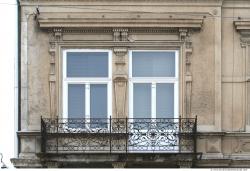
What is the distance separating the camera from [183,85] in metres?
22.7

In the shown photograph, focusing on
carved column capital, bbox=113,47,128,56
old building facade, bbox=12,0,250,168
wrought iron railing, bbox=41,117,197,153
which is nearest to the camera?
wrought iron railing, bbox=41,117,197,153

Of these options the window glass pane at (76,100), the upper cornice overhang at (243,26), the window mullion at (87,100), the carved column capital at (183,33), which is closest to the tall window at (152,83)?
the carved column capital at (183,33)

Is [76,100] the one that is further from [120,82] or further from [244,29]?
[244,29]

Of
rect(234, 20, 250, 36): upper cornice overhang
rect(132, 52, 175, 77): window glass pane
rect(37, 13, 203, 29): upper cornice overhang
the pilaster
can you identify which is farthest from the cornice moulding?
rect(234, 20, 250, 36): upper cornice overhang

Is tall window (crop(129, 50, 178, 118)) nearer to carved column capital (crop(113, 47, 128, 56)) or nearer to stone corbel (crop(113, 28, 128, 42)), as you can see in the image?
carved column capital (crop(113, 47, 128, 56))

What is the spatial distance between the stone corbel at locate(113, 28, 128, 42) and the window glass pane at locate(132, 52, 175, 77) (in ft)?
1.37

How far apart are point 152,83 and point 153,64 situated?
40 cm

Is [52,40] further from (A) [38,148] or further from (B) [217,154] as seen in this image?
(B) [217,154]

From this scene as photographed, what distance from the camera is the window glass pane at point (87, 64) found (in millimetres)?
22828

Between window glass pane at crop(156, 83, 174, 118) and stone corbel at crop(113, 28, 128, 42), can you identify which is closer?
stone corbel at crop(113, 28, 128, 42)

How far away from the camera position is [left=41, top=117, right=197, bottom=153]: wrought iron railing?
878 inches

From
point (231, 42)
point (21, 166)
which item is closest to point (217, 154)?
point (231, 42)

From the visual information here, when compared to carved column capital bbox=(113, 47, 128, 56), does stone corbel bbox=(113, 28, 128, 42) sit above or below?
above

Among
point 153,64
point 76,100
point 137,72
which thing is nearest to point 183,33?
point 153,64
